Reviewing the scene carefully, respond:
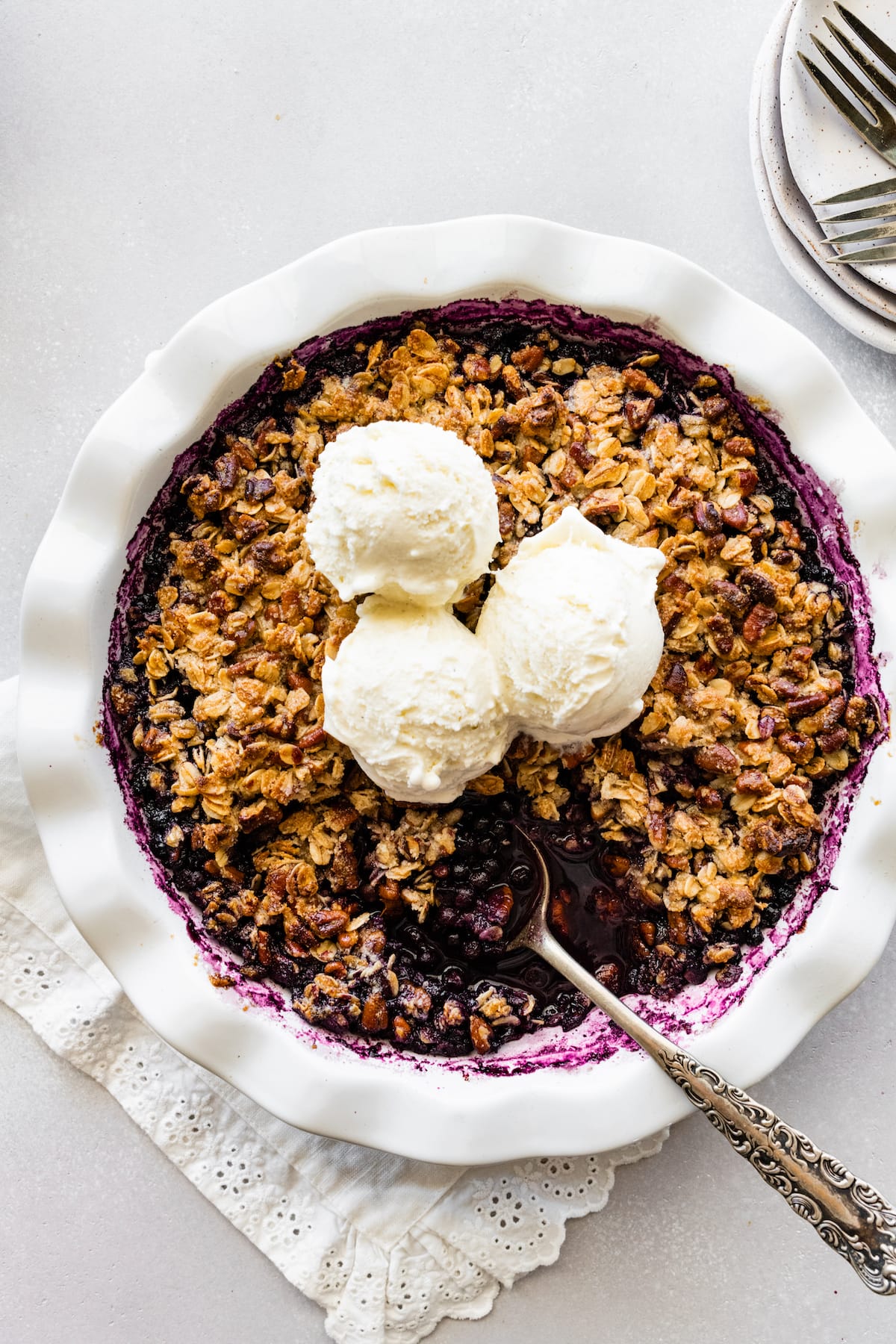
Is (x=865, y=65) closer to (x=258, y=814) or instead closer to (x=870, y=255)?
(x=870, y=255)

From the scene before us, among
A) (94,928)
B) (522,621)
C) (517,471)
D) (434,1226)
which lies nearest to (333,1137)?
(434,1226)

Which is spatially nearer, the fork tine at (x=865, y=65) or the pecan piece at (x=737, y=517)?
the pecan piece at (x=737, y=517)

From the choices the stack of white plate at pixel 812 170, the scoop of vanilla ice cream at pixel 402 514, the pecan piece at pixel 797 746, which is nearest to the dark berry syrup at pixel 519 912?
the pecan piece at pixel 797 746

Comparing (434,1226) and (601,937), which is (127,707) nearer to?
(601,937)

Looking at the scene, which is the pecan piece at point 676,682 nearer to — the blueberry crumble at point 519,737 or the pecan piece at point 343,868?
the blueberry crumble at point 519,737

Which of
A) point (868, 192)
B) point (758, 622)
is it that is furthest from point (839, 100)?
point (758, 622)

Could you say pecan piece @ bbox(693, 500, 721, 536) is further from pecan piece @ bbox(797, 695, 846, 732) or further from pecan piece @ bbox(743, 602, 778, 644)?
pecan piece @ bbox(797, 695, 846, 732)
